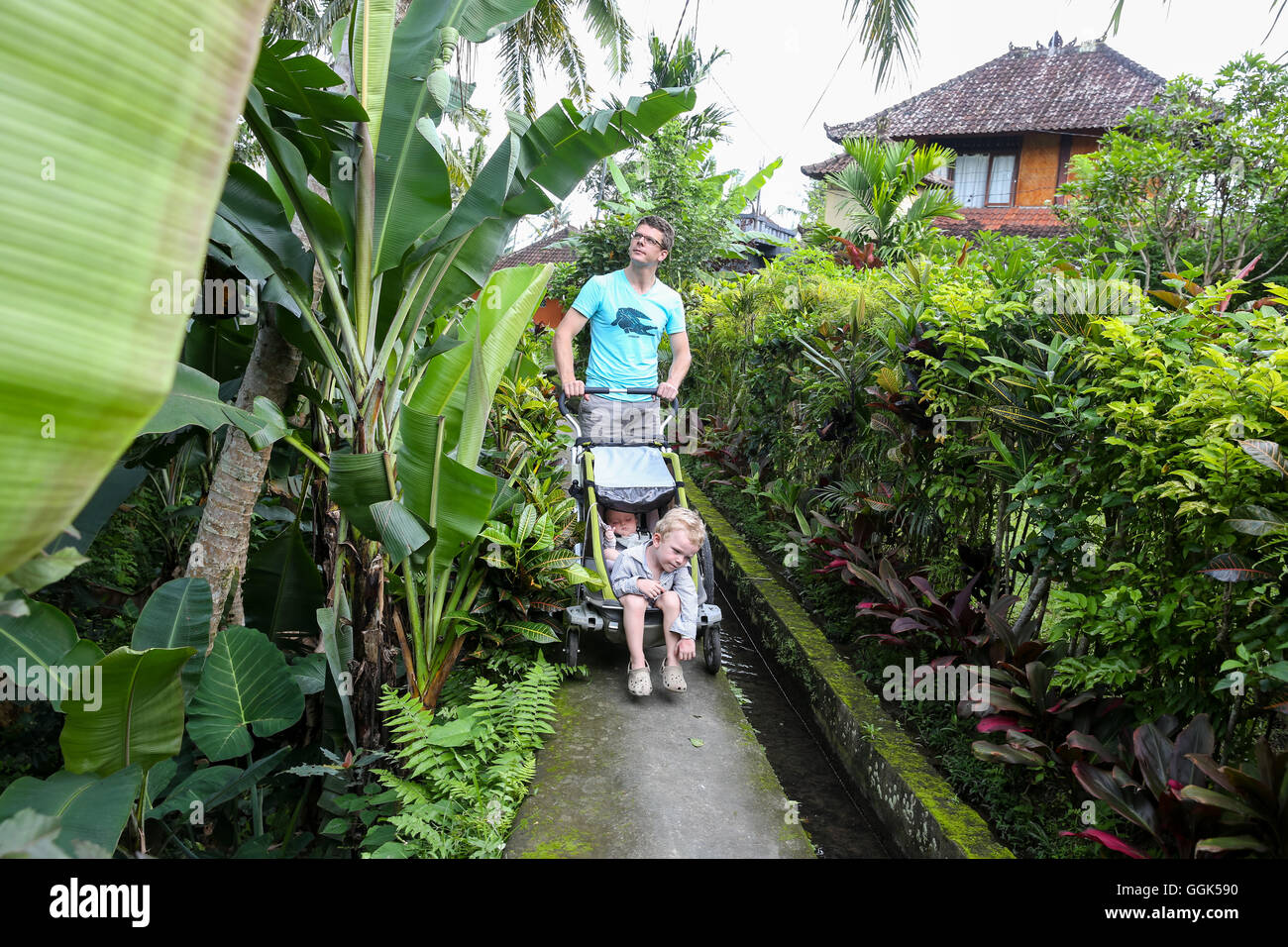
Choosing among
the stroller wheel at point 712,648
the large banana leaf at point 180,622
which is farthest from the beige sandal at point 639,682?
the large banana leaf at point 180,622

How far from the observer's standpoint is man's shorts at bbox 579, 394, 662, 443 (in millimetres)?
5012

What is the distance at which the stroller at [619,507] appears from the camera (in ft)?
13.5

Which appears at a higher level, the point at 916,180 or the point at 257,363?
the point at 916,180

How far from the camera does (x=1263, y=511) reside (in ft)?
6.98

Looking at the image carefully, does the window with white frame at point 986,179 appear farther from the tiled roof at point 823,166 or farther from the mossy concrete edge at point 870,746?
the mossy concrete edge at point 870,746

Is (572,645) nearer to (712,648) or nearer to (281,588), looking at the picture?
(712,648)

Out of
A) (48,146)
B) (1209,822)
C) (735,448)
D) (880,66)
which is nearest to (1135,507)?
(1209,822)

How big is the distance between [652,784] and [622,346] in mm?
2719

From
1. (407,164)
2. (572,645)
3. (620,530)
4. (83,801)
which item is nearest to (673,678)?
(572,645)

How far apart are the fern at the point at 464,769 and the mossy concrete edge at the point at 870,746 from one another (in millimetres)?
1449

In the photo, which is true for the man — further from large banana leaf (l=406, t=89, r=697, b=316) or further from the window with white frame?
the window with white frame

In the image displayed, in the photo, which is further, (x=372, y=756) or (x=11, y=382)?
(x=372, y=756)
